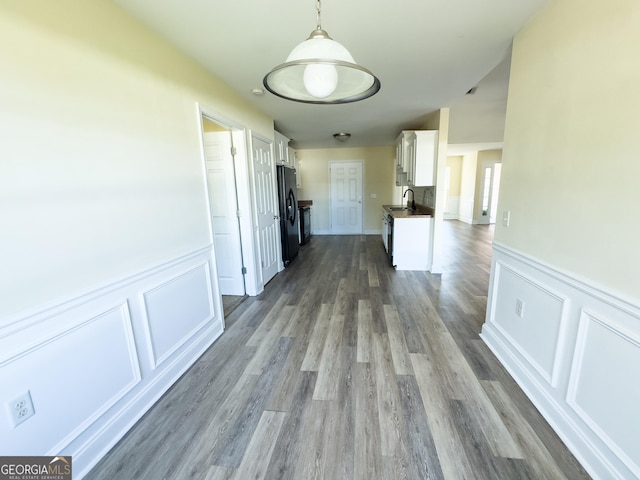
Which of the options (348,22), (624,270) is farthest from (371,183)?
(624,270)

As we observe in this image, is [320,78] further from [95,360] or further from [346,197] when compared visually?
[346,197]

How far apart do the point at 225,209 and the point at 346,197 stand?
4632 mm

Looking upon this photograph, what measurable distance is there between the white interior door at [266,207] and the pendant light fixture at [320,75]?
2.36 metres

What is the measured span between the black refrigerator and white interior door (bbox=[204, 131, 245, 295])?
1306 mm

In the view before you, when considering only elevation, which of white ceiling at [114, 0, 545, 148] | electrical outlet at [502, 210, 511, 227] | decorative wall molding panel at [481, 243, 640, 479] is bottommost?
decorative wall molding panel at [481, 243, 640, 479]

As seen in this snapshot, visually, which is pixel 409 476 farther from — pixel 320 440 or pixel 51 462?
pixel 51 462

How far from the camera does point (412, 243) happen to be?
4.32m

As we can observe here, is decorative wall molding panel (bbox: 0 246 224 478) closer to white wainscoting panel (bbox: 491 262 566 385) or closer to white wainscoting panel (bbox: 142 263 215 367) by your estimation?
white wainscoting panel (bbox: 142 263 215 367)

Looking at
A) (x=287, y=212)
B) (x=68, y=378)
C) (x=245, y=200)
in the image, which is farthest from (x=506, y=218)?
(x=287, y=212)

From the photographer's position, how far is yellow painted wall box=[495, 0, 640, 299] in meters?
1.14

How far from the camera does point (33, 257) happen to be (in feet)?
3.75

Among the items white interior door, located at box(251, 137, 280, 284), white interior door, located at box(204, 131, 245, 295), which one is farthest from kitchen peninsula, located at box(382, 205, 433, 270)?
white interior door, located at box(204, 131, 245, 295)

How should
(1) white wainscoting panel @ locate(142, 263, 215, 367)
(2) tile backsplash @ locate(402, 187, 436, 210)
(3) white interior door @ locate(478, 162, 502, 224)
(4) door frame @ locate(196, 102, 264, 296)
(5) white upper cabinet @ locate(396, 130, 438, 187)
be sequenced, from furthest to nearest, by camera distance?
(3) white interior door @ locate(478, 162, 502, 224), (2) tile backsplash @ locate(402, 187, 436, 210), (5) white upper cabinet @ locate(396, 130, 438, 187), (4) door frame @ locate(196, 102, 264, 296), (1) white wainscoting panel @ locate(142, 263, 215, 367)

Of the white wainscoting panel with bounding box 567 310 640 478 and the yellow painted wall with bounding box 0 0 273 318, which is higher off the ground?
the yellow painted wall with bounding box 0 0 273 318
